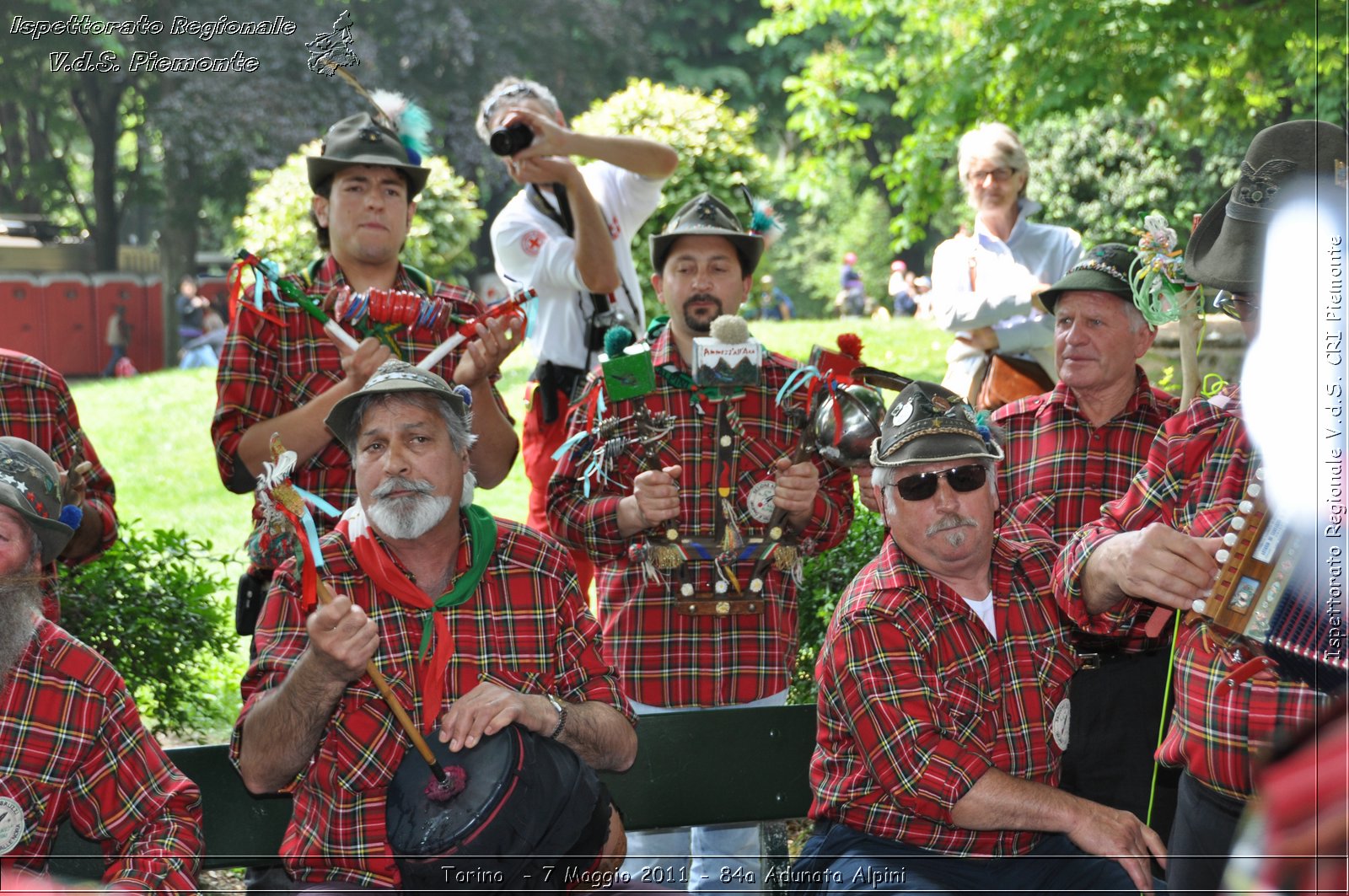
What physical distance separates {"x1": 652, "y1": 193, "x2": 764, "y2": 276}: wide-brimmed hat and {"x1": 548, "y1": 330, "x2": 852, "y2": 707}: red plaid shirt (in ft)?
1.28

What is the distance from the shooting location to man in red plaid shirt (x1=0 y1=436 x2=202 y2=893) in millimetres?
2828

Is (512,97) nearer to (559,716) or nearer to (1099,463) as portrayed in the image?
(1099,463)

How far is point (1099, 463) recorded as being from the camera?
Answer: 4.04 metres

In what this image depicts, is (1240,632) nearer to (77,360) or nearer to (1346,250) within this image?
(1346,250)

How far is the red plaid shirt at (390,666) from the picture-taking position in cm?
310

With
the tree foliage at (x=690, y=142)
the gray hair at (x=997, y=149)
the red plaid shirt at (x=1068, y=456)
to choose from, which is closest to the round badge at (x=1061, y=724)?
the red plaid shirt at (x=1068, y=456)

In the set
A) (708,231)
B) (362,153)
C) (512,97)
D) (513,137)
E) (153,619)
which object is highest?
(512,97)

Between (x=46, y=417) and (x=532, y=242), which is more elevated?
(x=532, y=242)

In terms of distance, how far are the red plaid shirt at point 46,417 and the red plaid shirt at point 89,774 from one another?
1.13m

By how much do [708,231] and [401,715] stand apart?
6.46ft

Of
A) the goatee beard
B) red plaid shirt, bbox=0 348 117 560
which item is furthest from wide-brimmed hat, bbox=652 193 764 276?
the goatee beard

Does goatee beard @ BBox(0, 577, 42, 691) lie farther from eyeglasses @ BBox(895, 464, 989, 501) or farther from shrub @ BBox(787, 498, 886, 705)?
shrub @ BBox(787, 498, 886, 705)

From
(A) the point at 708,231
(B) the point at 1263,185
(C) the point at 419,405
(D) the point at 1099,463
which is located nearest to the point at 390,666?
(C) the point at 419,405

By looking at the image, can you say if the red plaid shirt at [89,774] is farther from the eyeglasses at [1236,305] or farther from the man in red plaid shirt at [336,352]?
the eyeglasses at [1236,305]
